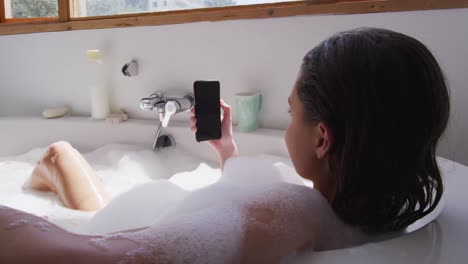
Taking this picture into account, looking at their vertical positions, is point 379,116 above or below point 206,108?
above

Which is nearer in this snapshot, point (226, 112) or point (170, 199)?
point (170, 199)

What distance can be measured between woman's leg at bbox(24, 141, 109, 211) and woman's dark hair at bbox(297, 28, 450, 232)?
0.87 metres

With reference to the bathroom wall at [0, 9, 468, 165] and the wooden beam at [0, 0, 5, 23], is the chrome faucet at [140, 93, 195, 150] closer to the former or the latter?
the bathroom wall at [0, 9, 468, 165]

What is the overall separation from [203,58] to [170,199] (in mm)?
711

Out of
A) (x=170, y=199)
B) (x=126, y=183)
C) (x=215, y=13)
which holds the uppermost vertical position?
(x=215, y=13)

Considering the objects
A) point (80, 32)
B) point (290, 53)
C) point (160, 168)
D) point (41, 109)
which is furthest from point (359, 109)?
point (41, 109)

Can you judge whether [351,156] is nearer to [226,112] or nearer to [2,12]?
[226,112]

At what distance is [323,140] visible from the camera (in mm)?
696

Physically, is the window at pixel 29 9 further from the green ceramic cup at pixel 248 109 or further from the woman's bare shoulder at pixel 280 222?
the woman's bare shoulder at pixel 280 222

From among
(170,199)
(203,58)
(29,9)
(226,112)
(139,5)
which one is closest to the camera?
(170,199)

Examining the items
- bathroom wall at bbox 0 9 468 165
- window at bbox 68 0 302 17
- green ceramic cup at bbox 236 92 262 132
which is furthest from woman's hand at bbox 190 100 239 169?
window at bbox 68 0 302 17

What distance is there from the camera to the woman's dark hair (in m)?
0.62

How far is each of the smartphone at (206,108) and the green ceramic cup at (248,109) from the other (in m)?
0.26

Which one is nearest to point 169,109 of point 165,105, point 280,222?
point 165,105
